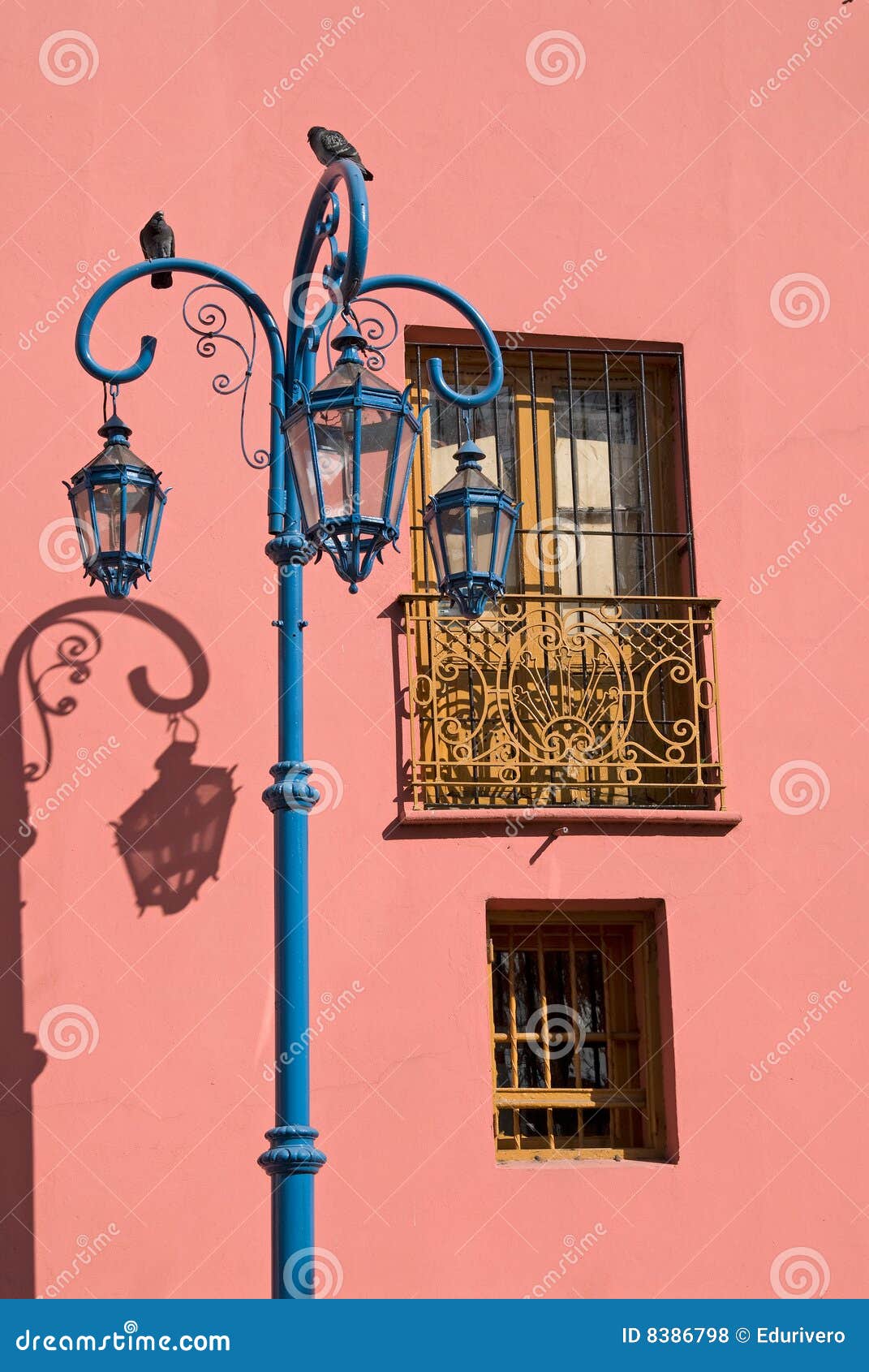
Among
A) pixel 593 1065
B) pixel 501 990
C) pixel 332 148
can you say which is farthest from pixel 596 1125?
pixel 332 148

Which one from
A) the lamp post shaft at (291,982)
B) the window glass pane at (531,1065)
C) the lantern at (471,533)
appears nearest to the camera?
the lamp post shaft at (291,982)

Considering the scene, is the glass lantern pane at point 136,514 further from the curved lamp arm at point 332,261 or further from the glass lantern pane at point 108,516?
the curved lamp arm at point 332,261

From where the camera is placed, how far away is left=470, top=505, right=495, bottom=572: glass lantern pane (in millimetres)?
6980

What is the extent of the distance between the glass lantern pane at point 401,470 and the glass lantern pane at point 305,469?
25cm

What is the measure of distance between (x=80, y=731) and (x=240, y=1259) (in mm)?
2421

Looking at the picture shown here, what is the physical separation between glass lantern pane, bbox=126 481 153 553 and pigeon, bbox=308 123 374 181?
53.9 inches

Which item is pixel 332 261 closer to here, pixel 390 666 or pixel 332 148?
pixel 332 148

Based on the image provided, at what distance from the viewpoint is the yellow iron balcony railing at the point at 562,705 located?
901cm

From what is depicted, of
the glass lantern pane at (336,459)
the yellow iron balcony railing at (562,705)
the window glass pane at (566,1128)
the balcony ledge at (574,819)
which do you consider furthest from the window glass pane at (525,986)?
the glass lantern pane at (336,459)

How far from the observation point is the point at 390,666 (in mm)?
9047

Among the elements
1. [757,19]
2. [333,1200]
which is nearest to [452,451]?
[757,19]

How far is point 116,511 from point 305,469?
1179 millimetres

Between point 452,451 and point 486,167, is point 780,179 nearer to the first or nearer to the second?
point 486,167

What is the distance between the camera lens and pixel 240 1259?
8.20m
